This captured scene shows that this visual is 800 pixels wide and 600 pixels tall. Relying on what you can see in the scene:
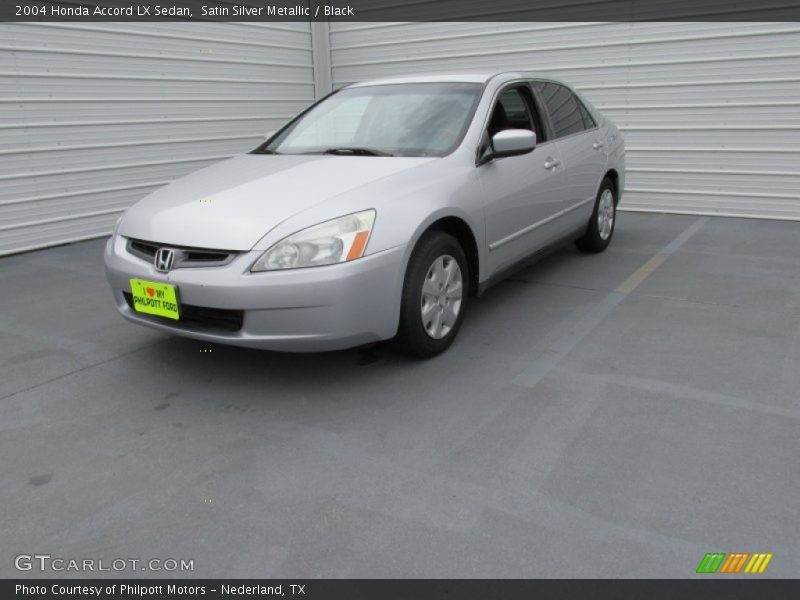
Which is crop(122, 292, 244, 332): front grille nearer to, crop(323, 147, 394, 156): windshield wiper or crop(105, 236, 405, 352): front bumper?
crop(105, 236, 405, 352): front bumper

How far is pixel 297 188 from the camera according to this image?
3352 mm

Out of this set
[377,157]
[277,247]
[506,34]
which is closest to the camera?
[277,247]

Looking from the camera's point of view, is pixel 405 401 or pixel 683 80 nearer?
pixel 405 401

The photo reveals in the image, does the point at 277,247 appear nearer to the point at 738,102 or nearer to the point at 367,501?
the point at 367,501

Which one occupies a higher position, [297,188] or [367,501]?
[297,188]

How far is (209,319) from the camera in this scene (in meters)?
3.12

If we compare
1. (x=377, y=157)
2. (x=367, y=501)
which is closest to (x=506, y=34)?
(x=377, y=157)

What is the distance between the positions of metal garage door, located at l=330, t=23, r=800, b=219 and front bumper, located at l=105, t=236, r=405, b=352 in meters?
5.82

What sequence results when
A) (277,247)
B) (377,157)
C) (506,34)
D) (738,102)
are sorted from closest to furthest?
1. (277,247)
2. (377,157)
3. (738,102)
4. (506,34)

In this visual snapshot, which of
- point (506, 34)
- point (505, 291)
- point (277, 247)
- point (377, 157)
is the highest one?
point (506, 34)

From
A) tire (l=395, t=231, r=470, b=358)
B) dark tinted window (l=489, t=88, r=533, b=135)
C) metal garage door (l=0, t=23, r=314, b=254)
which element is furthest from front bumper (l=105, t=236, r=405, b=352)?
metal garage door (l=0, t=23, r=314, b=254)

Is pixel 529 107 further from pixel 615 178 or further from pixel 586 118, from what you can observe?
pixel 615 178

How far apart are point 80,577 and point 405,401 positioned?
153 cm

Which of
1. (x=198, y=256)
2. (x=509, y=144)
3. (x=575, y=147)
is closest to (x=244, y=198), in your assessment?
(x=198, y=256)
